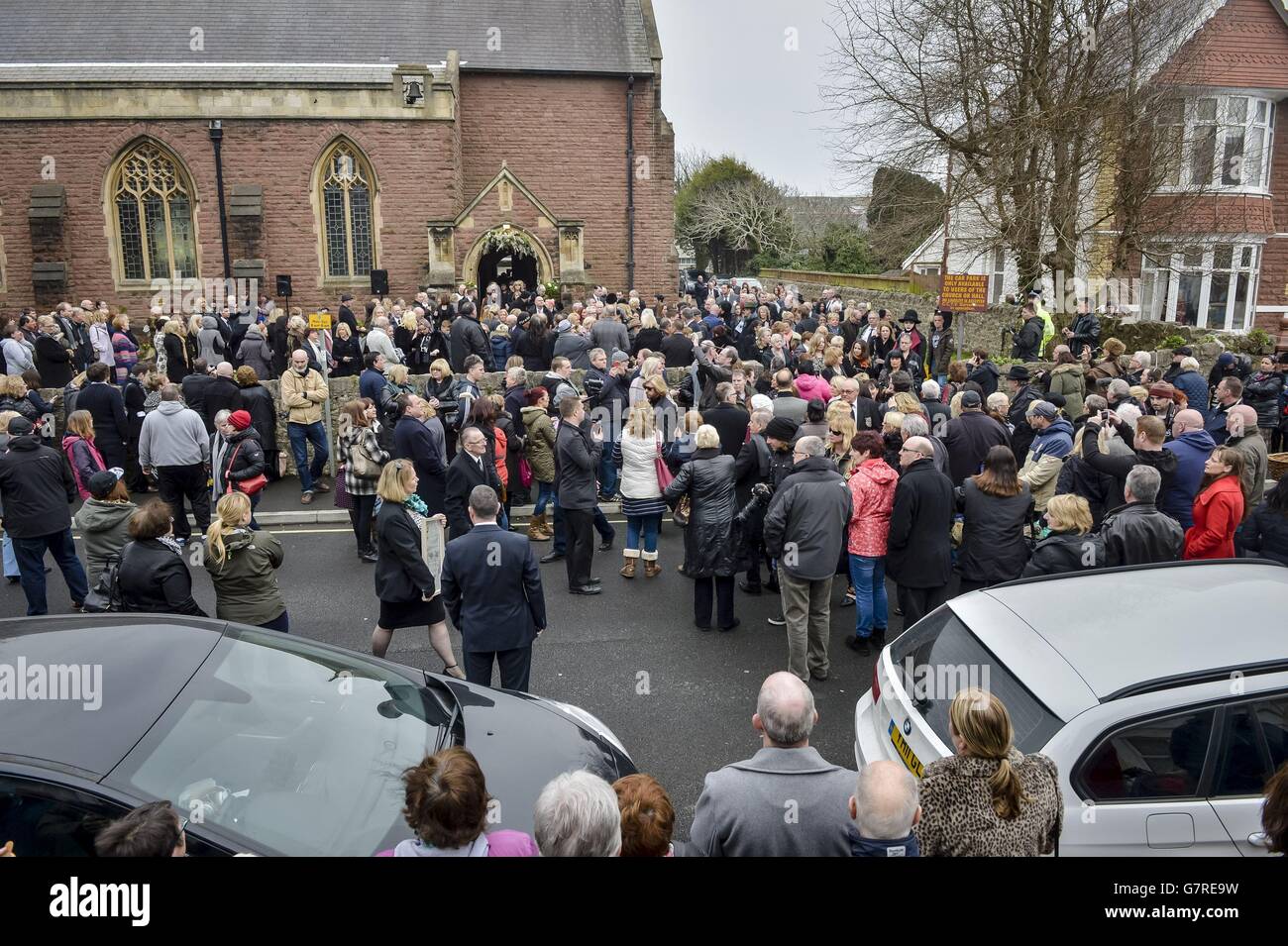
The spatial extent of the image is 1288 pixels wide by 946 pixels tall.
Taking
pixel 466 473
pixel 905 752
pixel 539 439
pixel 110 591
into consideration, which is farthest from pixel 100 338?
pixel 905 752

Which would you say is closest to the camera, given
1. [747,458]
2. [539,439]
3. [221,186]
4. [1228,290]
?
[747,458]

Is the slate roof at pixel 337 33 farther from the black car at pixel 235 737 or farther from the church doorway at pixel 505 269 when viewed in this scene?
the black car at pixel 235 737

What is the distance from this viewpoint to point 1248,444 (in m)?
7.82

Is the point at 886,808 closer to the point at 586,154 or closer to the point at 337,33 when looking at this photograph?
the point at 586,154

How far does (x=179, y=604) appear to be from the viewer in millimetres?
5773

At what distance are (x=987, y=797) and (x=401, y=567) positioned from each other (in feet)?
14.1

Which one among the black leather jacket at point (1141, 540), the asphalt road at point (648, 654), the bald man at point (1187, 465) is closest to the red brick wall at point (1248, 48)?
the bald man at point (1187, 465)

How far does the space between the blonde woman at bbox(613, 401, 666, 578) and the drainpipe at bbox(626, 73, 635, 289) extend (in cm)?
2071

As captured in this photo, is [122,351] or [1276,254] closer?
[122,351]

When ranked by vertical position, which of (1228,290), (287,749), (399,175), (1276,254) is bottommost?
(287,749)

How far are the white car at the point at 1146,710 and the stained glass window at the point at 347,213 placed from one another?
81.6ft

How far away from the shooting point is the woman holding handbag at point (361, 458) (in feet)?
29.3

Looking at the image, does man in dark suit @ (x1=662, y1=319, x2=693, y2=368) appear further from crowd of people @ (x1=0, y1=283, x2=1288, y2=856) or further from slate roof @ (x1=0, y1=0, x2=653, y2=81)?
slate roof @ (x1=0, y1=0, x2=653, y2=81)
